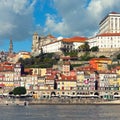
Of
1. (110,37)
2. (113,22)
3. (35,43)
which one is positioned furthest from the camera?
(35,43)

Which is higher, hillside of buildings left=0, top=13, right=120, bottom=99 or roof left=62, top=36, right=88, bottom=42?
roof left=62, top=36, right=88, bottom=42

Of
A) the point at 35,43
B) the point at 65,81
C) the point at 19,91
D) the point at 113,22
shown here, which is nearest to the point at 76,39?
the point at 113,22

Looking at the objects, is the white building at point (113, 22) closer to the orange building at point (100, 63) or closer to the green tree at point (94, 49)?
the green tree at point (94, 49)

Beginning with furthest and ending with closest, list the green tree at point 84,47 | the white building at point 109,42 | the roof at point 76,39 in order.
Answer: the roof at point 76,39
the green tree at point 84,47
the white building at point 109,42

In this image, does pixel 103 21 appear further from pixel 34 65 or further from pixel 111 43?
pixel 34 65

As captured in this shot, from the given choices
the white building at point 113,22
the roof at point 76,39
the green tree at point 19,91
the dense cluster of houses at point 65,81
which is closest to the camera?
the green tree at point 19,91

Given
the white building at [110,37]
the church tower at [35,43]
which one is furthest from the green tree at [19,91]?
the church tower at [35,43]

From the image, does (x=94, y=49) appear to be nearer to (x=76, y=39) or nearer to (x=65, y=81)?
(x=76, y=39)

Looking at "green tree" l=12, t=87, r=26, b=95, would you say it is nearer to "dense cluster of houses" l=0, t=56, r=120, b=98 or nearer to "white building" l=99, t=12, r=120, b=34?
"dense cluster of houses" l=0, t=56, r=120, b=98

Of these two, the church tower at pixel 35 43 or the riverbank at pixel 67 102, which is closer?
the riverbank at pixel 67 102

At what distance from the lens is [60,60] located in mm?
85188

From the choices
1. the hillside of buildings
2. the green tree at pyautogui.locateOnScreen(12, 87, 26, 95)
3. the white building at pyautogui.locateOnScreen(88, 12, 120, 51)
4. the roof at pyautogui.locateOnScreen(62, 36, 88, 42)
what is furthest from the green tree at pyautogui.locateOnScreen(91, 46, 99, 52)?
the green tree at pyautogui.locateOnScreen(12, 87, 26, 95)

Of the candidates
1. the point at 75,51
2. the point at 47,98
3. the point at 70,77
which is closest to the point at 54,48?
the point at 75,51

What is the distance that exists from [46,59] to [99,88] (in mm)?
17148
